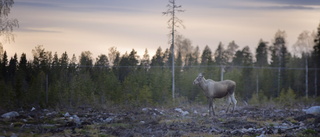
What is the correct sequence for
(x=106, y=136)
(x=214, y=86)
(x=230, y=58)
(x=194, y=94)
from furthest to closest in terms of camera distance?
(x=230, y=58) < (x=194, y=94) < (x=214, y=86) < (x=106, y=136)

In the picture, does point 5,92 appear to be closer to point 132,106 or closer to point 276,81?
point 132,106

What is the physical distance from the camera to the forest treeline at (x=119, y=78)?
3416 cm

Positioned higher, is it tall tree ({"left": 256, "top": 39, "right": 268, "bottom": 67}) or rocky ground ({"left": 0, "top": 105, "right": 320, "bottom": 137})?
tall tree ({"left": 256, "top": 39, "right": 268, "bottom": 67})

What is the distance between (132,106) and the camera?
3162 cm

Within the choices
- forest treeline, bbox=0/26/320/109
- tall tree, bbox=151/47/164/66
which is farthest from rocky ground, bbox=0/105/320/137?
tall tree, bbox=151/47/164/66

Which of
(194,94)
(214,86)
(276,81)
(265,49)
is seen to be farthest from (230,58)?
(214,86)

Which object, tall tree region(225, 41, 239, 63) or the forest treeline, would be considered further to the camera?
tall tree region(225, 41, 239, 63)

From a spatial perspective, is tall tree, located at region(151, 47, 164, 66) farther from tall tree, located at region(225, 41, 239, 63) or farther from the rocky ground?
the rocky ground

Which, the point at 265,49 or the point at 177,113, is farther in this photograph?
the point at 265,49

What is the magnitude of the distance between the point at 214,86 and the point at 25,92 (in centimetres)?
1650

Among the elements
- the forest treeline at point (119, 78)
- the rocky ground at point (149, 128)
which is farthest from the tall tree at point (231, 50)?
the rocky ground at point (149, 128)

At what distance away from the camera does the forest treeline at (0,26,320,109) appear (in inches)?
1345

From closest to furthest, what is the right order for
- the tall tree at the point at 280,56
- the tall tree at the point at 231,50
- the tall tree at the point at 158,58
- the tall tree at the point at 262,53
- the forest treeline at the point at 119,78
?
the forest treeline at the point at 119,78, the tall tree at the point at 280,56, the tall tree at the point at 158,58, the tall tree at the point at 262,53, the tall tree at the point at 231,50

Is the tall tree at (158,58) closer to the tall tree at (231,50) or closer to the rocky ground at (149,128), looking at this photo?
the tall tree at (231,50)
